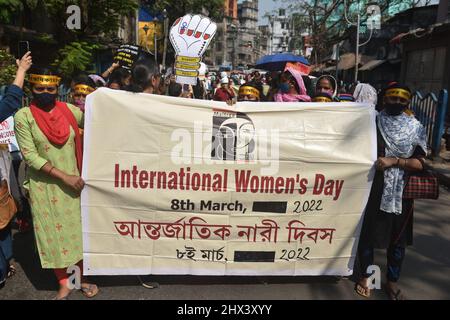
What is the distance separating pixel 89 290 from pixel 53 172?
975 millimetres

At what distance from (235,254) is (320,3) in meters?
24.4

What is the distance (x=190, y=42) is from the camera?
581cm

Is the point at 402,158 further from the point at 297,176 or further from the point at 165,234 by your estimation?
the point at 165,234

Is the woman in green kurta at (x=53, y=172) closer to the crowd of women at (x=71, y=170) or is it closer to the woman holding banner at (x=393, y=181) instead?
the crowd of women at (x=71, y=170)

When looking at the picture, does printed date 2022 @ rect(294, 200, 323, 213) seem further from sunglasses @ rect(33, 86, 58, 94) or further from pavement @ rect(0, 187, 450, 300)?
sunglasses @ rect(33, 86, 58, 94)

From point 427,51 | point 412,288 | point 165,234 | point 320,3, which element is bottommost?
point 412,288

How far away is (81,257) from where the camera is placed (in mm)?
2975

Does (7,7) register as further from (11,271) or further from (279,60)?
(11,271)

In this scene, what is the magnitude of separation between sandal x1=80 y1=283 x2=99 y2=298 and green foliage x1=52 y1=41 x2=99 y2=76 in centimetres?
873

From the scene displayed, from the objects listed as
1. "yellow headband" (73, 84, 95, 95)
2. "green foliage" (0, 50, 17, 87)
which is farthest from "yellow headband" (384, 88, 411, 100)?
"green foliage" (0, 50, 17, 87)

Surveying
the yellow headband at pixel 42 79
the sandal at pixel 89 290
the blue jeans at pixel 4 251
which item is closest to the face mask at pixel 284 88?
the yellow headband at pixel 42 79

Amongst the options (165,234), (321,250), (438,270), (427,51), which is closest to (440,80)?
(427,51)

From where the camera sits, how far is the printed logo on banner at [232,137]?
9.55ft

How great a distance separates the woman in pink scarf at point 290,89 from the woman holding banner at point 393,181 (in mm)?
2234
